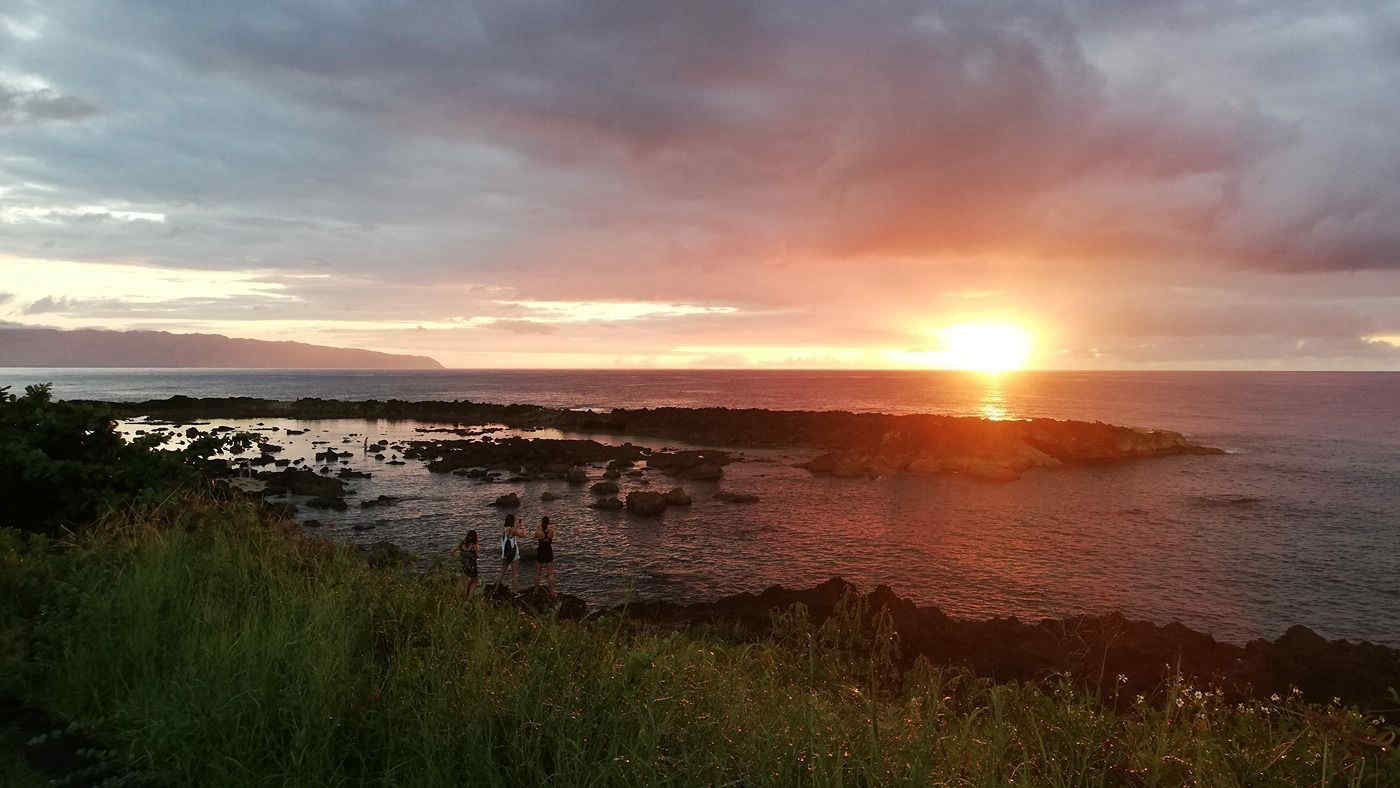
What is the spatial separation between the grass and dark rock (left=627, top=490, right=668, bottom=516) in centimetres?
2415

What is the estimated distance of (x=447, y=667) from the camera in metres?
5.33

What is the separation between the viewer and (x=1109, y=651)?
50.5 ft

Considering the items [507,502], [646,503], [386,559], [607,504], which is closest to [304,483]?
[507,502]

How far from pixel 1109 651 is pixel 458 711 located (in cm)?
1540

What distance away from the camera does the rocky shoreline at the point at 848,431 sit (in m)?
45.7

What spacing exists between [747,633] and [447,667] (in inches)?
443

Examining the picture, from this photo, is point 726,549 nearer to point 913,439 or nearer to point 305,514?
point 305,514

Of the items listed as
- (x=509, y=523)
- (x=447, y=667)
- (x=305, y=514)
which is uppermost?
(x=447, y=667)

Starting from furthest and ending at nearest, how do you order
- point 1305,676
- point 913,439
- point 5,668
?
point 913,439 < point 1305,676 < point 5,668

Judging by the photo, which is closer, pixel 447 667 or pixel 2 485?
pixel 447 667

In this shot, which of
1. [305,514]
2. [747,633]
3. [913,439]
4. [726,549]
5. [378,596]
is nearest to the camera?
[378,596]

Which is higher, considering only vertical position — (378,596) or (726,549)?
(378,596)

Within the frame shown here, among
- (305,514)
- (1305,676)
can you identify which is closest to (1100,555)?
(1305,676)

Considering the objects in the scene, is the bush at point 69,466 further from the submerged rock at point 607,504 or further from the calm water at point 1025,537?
the submerged rock at point 607,504
